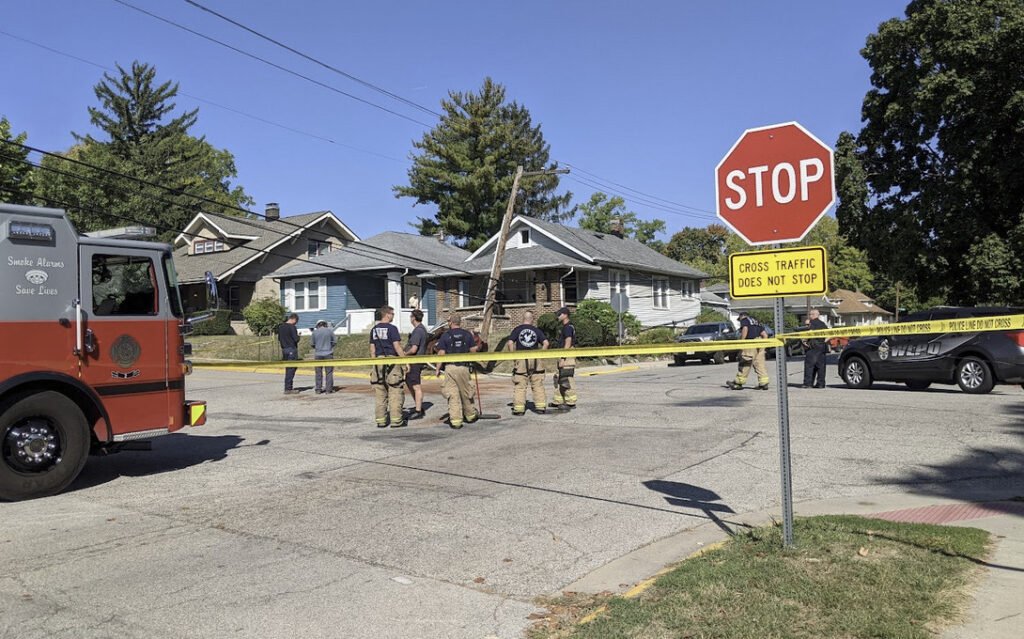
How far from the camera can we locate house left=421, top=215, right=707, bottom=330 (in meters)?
36.4

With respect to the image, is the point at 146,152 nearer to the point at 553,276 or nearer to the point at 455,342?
the point at 553,276

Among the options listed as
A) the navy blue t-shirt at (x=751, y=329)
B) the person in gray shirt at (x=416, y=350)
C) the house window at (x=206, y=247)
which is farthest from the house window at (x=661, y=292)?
the person in gray shirt at (x=416, y=350)

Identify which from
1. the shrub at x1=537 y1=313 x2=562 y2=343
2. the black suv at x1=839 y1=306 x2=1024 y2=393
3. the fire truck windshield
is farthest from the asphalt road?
the shrub at x1=537 y1=313 x2=562 y2=343

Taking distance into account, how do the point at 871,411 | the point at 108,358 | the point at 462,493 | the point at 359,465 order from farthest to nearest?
the point at 871,411, the point at 359,465, the point at 108,358, the point at 462,493

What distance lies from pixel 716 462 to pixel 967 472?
2511 millimetres

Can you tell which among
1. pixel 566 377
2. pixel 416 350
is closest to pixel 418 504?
pixel 416 350

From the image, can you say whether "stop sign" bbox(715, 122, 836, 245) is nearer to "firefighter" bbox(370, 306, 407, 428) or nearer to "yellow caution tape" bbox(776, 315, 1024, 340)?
"yellow caution tape" bbox(776, 315, 1024, 340)

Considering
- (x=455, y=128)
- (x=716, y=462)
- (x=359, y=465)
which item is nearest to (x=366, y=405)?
(x=359, y=465)

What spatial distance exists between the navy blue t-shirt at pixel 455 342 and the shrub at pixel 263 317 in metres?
27.3

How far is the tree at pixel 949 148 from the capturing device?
22.9 metres

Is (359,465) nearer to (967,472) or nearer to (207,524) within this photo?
(207,524)

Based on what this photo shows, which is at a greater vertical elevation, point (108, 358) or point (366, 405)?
point (108, 358)

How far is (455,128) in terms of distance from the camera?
6009 centimetres

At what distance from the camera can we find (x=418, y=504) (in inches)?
293
